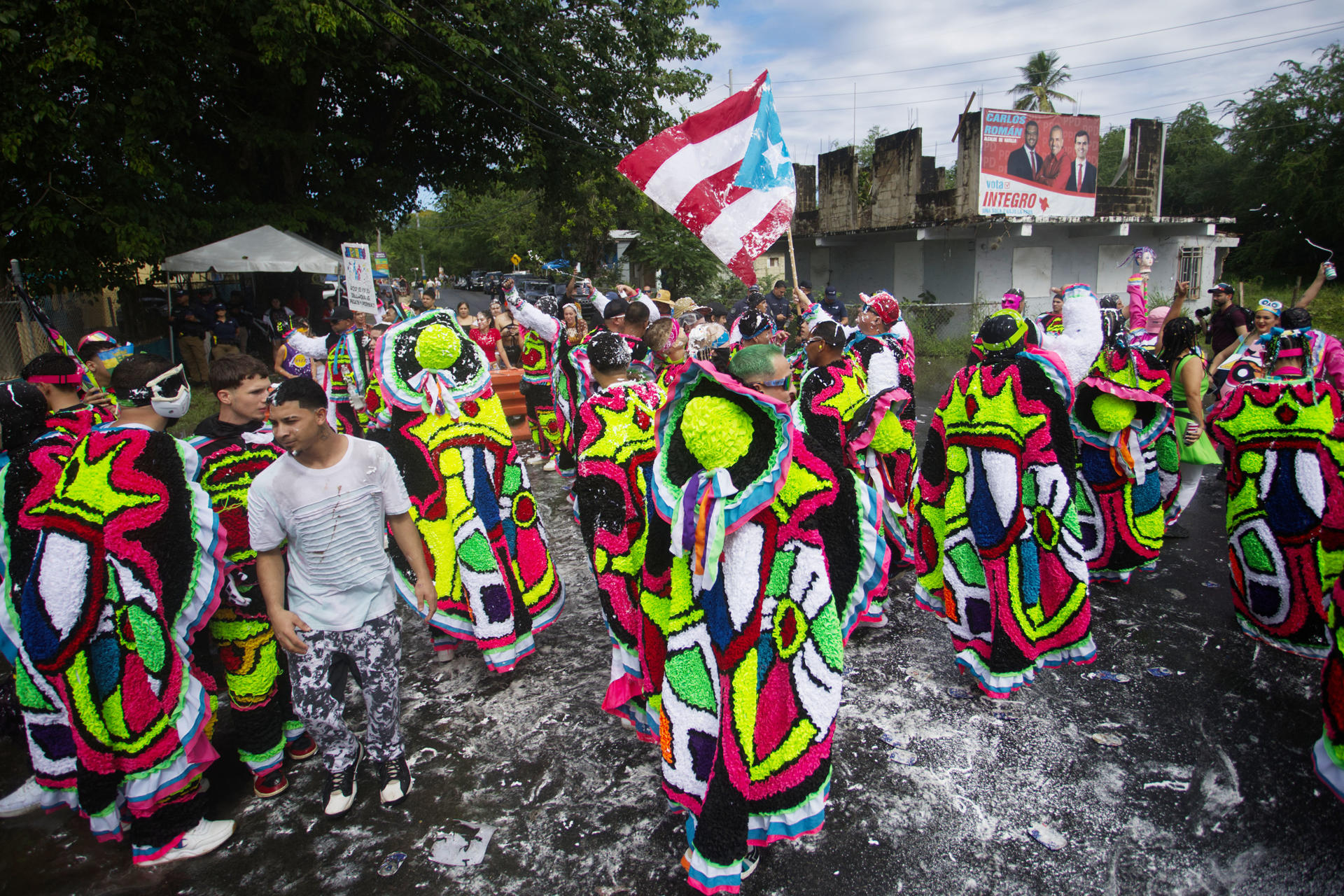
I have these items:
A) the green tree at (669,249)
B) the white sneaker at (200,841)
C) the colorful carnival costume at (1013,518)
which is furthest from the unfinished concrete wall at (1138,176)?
the white sneaker at (200,841)

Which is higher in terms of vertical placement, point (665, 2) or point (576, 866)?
point (665, 2)

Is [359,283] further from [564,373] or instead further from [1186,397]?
[1186,397]

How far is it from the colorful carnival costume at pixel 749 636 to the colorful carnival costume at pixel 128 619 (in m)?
1.97

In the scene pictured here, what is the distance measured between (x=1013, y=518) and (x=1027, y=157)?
1856cm

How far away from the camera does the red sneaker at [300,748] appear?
3.79m

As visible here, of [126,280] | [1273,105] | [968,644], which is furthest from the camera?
[1273,105]

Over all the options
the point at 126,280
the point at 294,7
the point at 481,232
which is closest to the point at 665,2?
the point at 294,7

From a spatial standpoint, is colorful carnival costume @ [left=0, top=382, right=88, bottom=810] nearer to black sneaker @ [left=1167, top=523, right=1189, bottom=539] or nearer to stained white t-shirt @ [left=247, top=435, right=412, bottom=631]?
stained white t-shirt @ [left=247, top=435, right=412, bottom=631]

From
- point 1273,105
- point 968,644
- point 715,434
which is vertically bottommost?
point 968,644

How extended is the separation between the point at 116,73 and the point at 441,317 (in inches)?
462

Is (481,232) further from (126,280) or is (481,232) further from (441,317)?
(441,317)

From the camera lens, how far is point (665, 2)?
1806 cm

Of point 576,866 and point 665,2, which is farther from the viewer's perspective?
point 665,2

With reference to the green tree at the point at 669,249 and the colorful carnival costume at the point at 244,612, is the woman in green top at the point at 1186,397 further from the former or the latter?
the green tree at the point at 669,249
